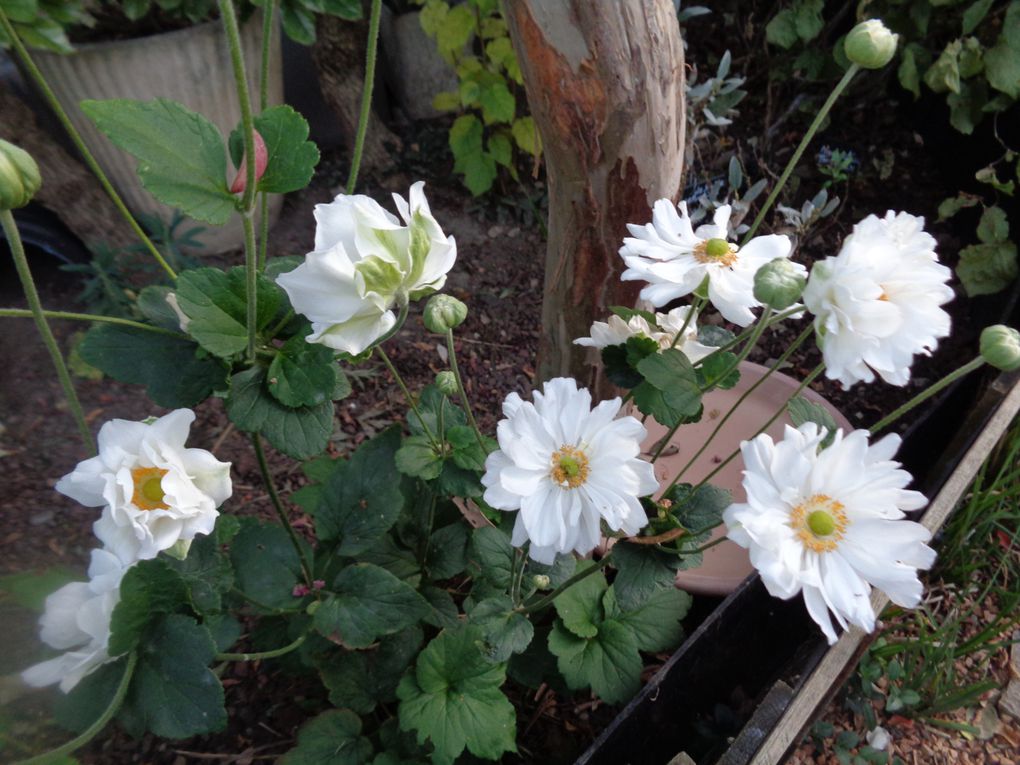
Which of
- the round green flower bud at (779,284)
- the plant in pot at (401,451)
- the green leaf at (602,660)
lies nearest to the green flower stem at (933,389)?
the plant in pot at (401,451)

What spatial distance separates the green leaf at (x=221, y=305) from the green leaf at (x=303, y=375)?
44mm

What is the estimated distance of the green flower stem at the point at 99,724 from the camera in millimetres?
668

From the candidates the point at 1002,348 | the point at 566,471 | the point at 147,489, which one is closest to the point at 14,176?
the point at 147,489

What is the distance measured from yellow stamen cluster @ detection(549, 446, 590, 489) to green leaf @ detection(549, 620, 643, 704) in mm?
539

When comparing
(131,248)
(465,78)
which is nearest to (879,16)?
(465,78)

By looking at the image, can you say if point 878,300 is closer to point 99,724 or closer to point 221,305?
point 221,305

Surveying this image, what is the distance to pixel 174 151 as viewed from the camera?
680mm

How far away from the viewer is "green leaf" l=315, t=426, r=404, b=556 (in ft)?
3.39

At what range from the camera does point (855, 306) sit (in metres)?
0.63

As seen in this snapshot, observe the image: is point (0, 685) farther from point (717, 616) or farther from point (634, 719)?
point (717, 616)

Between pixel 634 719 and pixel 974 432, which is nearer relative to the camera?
pixel 634 719

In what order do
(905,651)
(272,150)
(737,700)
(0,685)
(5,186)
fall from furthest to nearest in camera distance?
(905,651), (737,700), (0,685), (272,150), (5,186)

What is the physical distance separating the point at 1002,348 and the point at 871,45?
13.3 inches

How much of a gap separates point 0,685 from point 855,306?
1124mm
